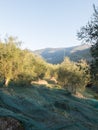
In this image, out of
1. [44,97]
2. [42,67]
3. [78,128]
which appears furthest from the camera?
[42,67]

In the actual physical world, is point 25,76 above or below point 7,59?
below

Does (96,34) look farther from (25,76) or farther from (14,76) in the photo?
(25,76)

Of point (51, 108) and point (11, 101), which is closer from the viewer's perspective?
point (11, 101)

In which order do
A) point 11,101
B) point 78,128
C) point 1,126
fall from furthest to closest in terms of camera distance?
point 11,101 → point 78,128 → point 1,126

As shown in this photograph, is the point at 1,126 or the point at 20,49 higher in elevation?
the point at 20,49

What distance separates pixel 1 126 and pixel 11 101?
5040mm

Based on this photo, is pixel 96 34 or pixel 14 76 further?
pixel 14 76

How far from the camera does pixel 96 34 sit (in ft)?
66.9

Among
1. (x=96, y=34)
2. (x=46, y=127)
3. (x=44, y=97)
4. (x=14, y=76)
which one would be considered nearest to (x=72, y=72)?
(x=14, y=76)

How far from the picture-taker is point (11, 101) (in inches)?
843

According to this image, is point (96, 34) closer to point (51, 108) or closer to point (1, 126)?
point (51, 108)

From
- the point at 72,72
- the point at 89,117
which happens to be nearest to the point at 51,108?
the point at 89,117

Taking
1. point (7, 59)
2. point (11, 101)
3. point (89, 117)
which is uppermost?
point (7, 59)

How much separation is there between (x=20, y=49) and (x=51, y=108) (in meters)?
27.7
